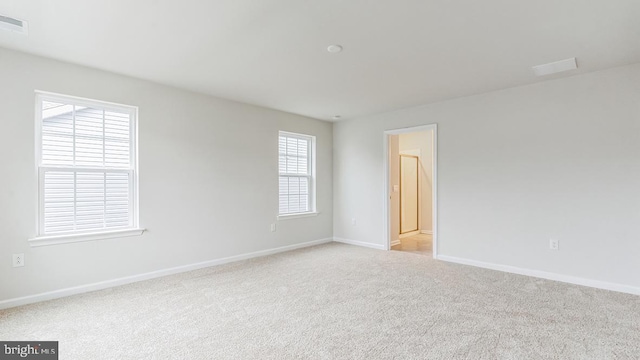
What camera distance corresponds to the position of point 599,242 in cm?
345

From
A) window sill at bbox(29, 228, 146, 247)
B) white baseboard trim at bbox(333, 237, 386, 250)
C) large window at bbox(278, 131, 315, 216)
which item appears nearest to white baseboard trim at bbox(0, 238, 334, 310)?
window sill at bbox(29, 228, 146, 247)

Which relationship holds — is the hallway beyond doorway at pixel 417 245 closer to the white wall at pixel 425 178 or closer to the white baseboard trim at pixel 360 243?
the white baseboard trim at pixel 360 243

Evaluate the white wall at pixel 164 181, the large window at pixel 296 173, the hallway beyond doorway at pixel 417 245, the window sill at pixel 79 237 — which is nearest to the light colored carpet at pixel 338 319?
the white wall at pixel 164 181

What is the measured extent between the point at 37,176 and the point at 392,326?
11.7 feet

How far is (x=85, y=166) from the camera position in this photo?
3.36m

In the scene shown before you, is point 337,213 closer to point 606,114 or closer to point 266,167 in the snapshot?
point 266,167

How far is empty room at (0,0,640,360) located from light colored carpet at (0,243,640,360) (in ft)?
0.08

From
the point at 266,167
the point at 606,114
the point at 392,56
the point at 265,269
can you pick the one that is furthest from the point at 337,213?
the point at 606,114

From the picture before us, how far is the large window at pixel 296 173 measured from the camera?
543cm

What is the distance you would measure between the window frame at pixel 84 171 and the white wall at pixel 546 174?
385cm

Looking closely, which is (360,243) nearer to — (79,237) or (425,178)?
(425,178)

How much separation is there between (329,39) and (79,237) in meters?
3.18

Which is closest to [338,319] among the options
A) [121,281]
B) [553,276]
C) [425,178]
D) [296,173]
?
[121,281]

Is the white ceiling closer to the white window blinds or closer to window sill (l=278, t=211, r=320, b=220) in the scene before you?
the white window blinds
